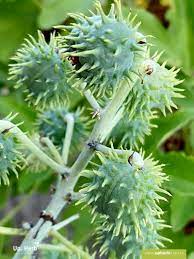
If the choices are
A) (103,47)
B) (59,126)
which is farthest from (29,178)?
(103,47)

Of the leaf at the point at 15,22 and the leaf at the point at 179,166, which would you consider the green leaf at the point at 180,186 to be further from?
the leaf at the point at 15,22

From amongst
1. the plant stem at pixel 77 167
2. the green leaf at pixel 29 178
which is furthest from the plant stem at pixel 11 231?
the green leaf at pixel 29 178

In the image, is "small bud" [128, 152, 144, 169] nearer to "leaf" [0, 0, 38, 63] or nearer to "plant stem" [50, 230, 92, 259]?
"plant stem" [50, 230, 92, 259]

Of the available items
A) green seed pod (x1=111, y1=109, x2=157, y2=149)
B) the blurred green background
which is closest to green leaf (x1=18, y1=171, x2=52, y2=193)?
the blurred green background

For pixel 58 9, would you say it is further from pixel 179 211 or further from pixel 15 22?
pixel 179 211

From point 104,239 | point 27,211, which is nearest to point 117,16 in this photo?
point 104,239

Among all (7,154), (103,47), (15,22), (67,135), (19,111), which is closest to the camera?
(103,47)

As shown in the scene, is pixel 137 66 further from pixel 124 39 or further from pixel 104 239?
pixel 104 239
